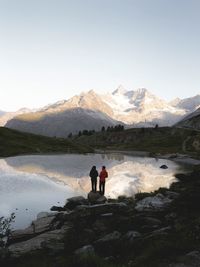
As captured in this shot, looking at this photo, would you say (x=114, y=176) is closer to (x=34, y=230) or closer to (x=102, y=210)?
(x=102, y=210)

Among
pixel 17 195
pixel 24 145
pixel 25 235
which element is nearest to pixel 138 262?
pixel 25 235

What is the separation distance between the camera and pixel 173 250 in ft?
60.9

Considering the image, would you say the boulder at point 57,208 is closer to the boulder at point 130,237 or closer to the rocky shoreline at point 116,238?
the rocky shoreline at point 116,238

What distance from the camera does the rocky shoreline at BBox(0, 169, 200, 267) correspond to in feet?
60.1

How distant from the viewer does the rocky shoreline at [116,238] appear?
18312mm

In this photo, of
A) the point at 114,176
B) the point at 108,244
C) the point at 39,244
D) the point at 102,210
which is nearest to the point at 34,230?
the point at 39,244

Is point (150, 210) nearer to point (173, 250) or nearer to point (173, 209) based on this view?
point (173, 209)

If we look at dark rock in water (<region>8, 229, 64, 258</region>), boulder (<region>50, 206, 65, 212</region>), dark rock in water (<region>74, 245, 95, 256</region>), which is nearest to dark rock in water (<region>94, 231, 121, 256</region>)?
dark rock in water (<region>74, 245, 95, 256</region>)

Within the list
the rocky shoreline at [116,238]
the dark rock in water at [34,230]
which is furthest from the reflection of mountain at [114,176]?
the rocky shoreline at [116,238]

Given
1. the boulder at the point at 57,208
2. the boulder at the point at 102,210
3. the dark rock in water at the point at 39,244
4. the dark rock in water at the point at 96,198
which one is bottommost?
the dark rock in water at the point at 39,244

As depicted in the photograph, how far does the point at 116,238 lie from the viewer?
72.4 ft

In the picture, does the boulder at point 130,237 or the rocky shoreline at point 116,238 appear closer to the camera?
the rocky shoreline at point 116,238

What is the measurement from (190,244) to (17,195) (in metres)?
31.2

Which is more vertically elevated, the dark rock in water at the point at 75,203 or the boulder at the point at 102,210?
the boulder at the point at 102,210
